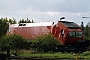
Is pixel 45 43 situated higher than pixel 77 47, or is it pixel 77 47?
pixel 45 43

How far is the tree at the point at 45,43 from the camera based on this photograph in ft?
117

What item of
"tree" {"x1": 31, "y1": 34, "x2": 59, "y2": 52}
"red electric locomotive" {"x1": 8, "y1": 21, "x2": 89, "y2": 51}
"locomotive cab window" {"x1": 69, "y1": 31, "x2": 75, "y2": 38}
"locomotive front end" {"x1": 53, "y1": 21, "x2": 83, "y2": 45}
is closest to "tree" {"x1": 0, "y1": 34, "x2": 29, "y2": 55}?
"tree" {"x1": 31, "y1": 34, "x2": 59, "y2": 52}

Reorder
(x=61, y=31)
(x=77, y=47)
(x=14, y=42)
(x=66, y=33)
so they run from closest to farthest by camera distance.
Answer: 1. (x=14, y=42)
2. (x=77, y=47)
3. (x=66, y=33)
4. (x=61, y=31)

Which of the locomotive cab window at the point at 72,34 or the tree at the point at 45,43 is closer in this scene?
the tree at the point at 45,43

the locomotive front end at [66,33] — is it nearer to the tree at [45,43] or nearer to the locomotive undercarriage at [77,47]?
the tree at [45,43]

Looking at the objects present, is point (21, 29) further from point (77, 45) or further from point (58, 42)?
point (77, 45)

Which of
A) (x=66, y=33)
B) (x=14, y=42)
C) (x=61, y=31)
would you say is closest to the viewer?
(x=14, y=42)

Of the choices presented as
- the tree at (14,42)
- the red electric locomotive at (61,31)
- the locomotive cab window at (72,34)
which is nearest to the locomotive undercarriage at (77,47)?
the red electric locomotive at (61,31)

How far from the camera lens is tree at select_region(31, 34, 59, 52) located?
35.6m

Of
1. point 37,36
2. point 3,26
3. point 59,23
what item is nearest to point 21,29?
point 37,36

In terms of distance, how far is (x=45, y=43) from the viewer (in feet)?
117

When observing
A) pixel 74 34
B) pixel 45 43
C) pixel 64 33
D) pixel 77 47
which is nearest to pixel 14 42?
pixel 45 43

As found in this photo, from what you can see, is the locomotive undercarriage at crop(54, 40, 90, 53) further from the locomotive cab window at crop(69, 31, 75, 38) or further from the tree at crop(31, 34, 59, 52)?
the locomotive cab window at crop(69, 31, 75, 38)

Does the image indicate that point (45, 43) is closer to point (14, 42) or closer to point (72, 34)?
point (72, 34)
